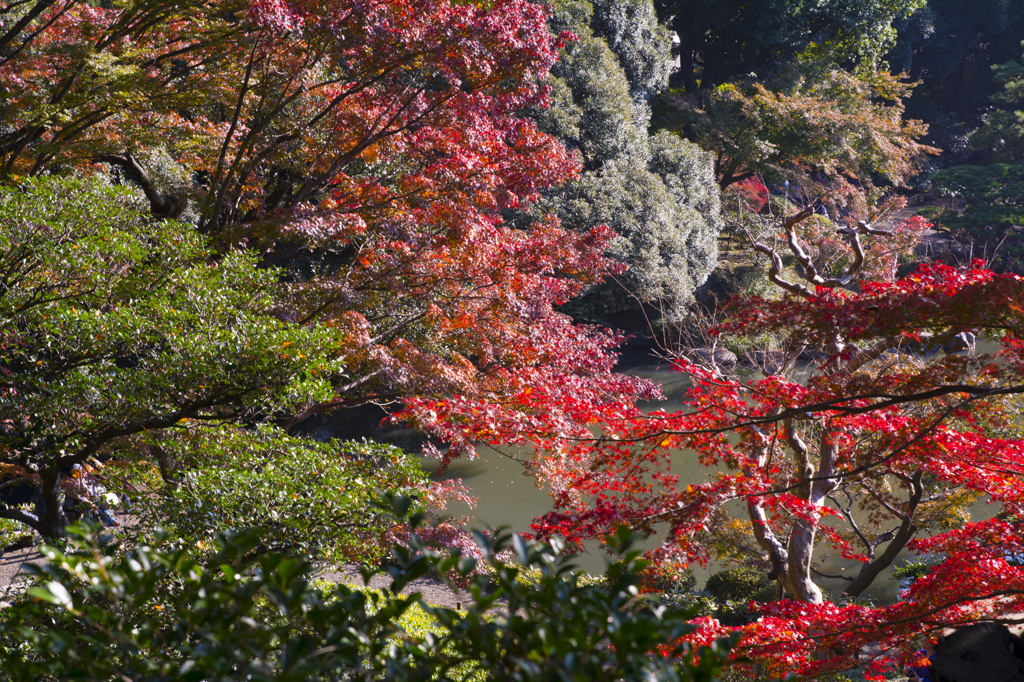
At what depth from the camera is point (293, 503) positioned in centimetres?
329

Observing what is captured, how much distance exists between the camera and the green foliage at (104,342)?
3520 millimetres

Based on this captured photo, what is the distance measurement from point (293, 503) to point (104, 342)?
144cm

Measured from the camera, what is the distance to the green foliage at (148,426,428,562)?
3.21 metres

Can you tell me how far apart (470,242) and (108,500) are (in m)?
4.33

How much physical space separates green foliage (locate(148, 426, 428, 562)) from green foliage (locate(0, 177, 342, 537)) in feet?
1.40

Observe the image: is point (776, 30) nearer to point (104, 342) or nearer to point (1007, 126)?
point (1007, 126)

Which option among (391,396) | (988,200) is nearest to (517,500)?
(391,396)

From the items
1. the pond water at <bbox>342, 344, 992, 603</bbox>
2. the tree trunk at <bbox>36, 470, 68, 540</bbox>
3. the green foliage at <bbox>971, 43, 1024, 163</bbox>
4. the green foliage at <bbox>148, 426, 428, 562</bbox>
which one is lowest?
the pond water at <bbox>342, 344, 992, 603</bbox>

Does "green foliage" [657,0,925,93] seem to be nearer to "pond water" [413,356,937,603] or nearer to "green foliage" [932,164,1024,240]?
"green foliage" [932,164,1024,240]

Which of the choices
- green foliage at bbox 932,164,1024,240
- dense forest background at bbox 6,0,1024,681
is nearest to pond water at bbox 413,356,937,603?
dense forest background at bbox 6,0,1024,681

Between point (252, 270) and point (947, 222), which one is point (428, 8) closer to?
point (252, 270)

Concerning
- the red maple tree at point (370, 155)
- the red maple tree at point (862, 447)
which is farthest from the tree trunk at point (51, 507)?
the red maple tree at point (862, 447)

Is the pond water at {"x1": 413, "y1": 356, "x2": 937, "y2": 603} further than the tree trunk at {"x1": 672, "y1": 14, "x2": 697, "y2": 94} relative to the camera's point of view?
No

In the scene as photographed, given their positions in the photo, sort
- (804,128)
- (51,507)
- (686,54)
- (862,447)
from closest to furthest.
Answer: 1. (51,507)
2. (862,447)
3. (804,128)
4. (686,54)
